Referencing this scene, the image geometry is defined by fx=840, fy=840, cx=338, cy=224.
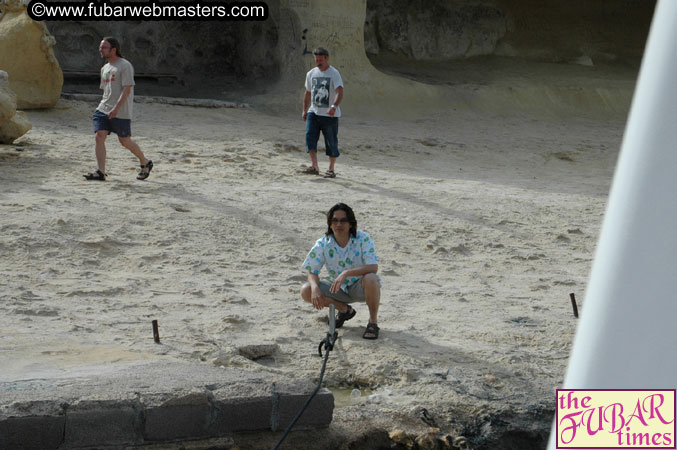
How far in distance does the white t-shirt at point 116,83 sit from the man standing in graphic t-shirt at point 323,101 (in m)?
1.84

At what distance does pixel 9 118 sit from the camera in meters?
9.09

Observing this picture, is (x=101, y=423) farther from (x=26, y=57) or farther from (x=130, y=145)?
(x=26, y=57)

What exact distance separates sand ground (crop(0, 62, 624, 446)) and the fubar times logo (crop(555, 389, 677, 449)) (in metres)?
3.00

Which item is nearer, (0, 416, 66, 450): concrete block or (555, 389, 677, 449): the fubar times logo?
(555, 389, 677, 449): the fubar times logo

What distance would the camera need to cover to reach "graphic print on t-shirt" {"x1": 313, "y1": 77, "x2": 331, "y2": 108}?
29.1 feet

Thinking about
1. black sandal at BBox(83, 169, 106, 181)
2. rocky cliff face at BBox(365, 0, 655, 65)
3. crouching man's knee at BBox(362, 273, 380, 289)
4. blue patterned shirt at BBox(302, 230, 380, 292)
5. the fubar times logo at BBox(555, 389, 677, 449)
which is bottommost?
black sandal at BBox(83, 169, 106, 181)

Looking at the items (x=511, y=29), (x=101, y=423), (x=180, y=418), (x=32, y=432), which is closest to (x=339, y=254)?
(x=180, y=418)

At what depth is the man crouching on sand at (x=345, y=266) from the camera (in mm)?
4953

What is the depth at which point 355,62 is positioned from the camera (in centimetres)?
1457

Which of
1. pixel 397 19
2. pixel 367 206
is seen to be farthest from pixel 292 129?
pixel 397 19

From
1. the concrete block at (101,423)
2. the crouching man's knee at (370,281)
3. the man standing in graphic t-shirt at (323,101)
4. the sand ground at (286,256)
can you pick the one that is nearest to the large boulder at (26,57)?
the sand ground at (286,256)

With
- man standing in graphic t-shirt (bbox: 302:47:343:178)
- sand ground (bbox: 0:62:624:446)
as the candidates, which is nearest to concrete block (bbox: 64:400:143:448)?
sand ground (bbox: 0:62:624:446)

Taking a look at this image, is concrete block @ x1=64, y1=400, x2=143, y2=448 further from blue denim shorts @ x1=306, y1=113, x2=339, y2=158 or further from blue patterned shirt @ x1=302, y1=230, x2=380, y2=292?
blue denim shorts @ x1=306, y1=113, x2=339, y2=158

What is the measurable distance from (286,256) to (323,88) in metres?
2.62
